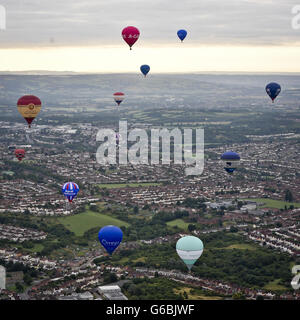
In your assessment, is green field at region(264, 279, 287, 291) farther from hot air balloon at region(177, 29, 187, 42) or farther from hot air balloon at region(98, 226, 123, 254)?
hot air balloon at region(177, 29, 187, 42)

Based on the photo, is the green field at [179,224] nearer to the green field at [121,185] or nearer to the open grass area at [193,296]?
the open grass area at [193,296]

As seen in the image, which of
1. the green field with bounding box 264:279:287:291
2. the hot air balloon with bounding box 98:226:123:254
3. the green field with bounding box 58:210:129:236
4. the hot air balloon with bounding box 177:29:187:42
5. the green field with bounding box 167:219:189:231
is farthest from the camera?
the hot air balloon with bounding box 177:29:187:42

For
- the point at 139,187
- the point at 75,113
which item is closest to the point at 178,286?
the point at 139,187

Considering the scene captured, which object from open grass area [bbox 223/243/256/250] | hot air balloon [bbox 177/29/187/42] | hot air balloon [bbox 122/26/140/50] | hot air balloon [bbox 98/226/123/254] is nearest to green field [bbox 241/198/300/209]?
open grass area [bbox 223/243/256/250]

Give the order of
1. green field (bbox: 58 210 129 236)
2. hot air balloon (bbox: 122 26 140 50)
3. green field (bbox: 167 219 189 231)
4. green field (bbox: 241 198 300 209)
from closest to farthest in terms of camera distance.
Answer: hot air balloon (bbox: 122 26 140 50), green field (bbox: 58 210 129 236), green field (bbox: 167 219 189 231), green field (bbox: 241 198 300 209)

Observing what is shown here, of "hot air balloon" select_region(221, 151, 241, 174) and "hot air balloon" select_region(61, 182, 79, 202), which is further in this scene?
→ "hot air balloon" select_region(221, 151, 241, 174)

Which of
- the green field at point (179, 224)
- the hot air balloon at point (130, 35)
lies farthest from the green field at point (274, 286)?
the hot air balloon at point (130, 35)
